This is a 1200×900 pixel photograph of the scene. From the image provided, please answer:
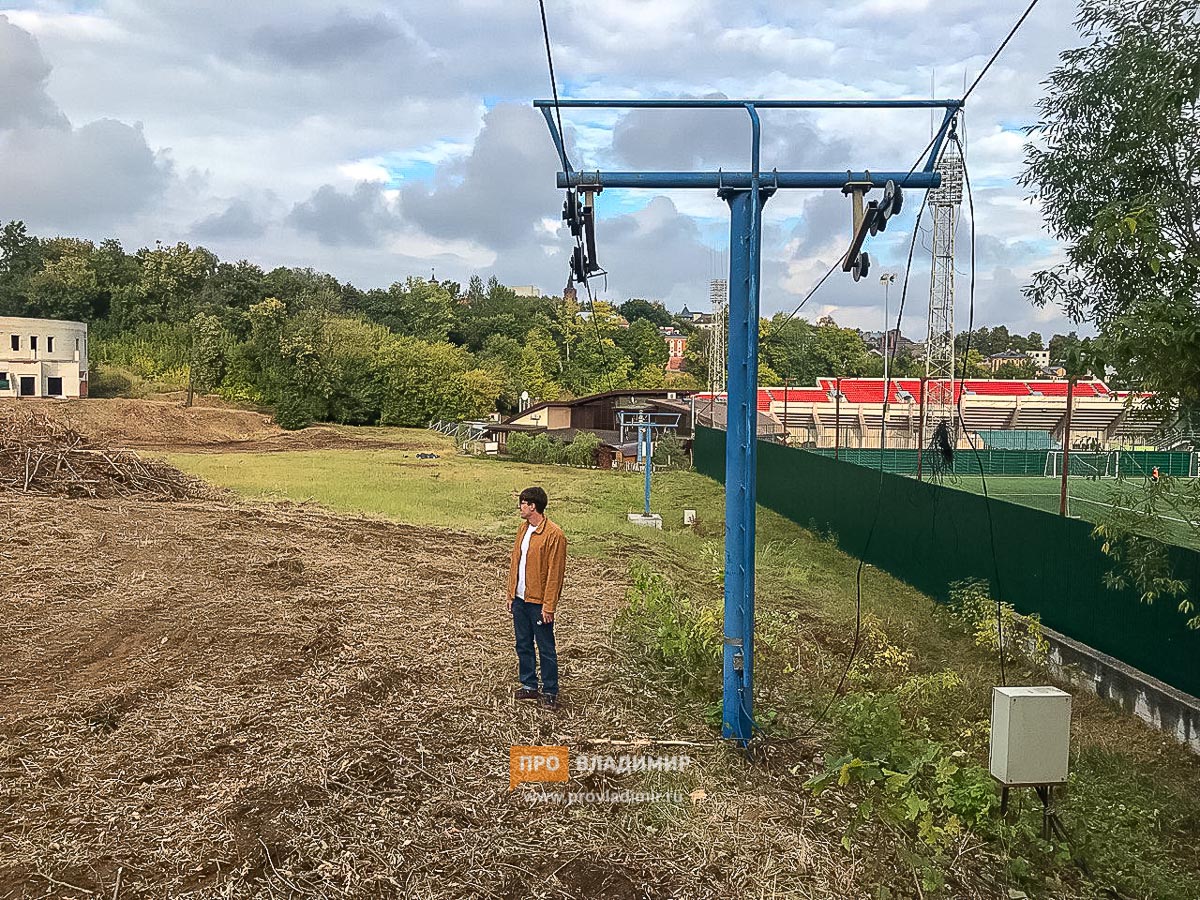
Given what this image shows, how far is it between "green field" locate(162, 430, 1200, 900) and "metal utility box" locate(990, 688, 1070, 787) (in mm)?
385

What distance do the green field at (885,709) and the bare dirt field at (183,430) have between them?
23.2 m

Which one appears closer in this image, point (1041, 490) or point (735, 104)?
point (735, 104)

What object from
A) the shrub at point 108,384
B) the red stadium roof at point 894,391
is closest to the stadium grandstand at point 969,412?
the red stadium roof at point 894,391

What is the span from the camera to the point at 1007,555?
11414 mm

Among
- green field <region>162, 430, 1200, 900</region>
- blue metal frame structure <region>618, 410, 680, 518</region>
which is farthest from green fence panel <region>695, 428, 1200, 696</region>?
blue metal frame structure <region>618, 410, 680, 518</region>

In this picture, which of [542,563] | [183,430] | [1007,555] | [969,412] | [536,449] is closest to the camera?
[542,563]

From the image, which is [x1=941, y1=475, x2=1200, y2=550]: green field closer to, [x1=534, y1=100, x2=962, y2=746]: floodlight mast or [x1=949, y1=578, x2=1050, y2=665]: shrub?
[x1=949, y1=578, x2=1050, y2=665]: shrub

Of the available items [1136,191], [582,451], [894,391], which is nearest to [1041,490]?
[582,451]

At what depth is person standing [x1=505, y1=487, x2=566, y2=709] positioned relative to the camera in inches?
250

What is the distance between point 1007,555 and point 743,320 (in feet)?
23.6

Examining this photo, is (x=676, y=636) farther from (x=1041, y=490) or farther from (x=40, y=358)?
(x=40, y=358)

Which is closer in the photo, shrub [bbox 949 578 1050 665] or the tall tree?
the tall tree

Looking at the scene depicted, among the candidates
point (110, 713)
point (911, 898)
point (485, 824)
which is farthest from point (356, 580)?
point (911, 898)

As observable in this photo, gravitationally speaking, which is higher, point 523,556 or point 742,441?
point 742,441
